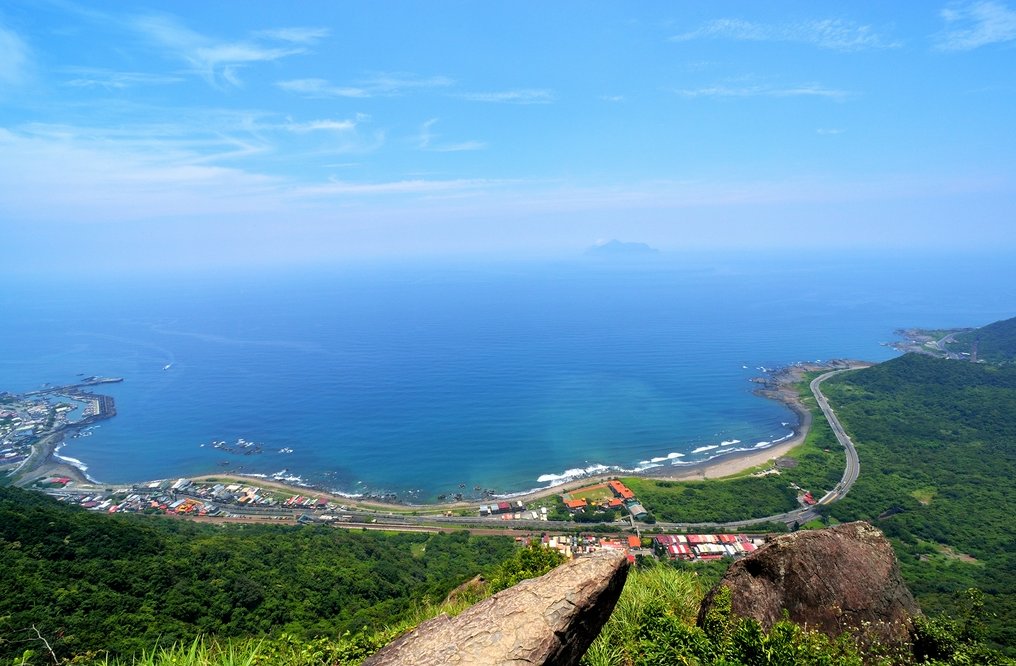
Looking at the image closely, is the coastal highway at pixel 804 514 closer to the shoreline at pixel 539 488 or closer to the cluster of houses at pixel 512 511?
the cluster of houses at pixel 512 511

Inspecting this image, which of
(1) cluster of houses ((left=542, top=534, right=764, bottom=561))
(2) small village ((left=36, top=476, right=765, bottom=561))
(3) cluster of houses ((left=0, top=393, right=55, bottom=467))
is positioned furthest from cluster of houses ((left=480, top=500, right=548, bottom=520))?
(3) cluster of houses ((left=0, top=393, right=55, bottom=467))

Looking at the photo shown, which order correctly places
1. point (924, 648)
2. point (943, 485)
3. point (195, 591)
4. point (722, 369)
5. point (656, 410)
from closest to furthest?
1. point (924, 648)
2. point (195, 591)
3. point (943, 485)
4. point (656, 410)
5. point (722, 369)

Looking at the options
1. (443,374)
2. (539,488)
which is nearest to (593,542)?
(539,488)

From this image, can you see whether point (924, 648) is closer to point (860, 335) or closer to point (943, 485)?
point (943, 485)

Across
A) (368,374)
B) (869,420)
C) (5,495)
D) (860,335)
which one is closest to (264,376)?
(368,374)

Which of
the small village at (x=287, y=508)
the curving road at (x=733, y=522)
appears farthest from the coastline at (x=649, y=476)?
the curving road at (x=733, y=522)
